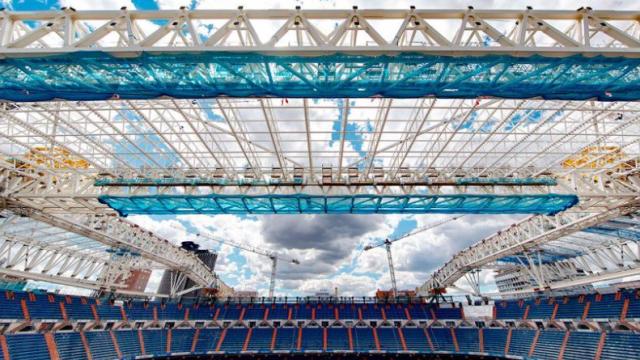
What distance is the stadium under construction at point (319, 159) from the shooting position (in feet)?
32.0

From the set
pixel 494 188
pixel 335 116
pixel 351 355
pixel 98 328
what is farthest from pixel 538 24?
pixel 98 328

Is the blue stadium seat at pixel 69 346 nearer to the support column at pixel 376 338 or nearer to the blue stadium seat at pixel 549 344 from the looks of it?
the support column at pixel 376 338

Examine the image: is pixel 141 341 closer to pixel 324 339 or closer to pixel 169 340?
pixel 169 340

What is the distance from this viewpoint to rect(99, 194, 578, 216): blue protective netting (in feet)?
67.7

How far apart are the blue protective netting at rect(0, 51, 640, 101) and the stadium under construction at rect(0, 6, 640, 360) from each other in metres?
0.06

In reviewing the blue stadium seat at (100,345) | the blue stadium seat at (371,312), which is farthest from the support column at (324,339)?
the blue stadium seat at (100,345)

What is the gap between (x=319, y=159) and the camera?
71.6ft

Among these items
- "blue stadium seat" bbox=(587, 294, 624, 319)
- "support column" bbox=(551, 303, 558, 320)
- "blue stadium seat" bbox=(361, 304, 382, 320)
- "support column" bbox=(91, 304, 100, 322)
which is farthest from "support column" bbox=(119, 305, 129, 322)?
"blue stadium seat" bbox=(587, 294, 624, 319)

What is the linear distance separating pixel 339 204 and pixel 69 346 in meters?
32.4

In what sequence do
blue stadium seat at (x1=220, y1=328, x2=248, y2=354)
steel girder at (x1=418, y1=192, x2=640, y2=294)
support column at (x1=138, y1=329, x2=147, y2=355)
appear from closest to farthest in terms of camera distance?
steel girder at (x1=418, y1=192, x2=640, y2=294) < support column at (x1=138, y1=329, x2=147, y2=355) < blue stadium seat at (x1=220, y1=328, x2=248, y2=354)

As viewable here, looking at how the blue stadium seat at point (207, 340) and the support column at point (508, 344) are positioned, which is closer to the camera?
the support column at point (508, 344)

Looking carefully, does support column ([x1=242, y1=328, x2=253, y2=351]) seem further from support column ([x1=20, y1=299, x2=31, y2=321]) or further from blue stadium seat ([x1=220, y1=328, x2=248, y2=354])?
support column ([x1=20, y1=299, x2=31, y2=321])

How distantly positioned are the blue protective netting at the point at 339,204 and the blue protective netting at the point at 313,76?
34.2 feet

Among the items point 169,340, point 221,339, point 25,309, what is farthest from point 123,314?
point 221,339
